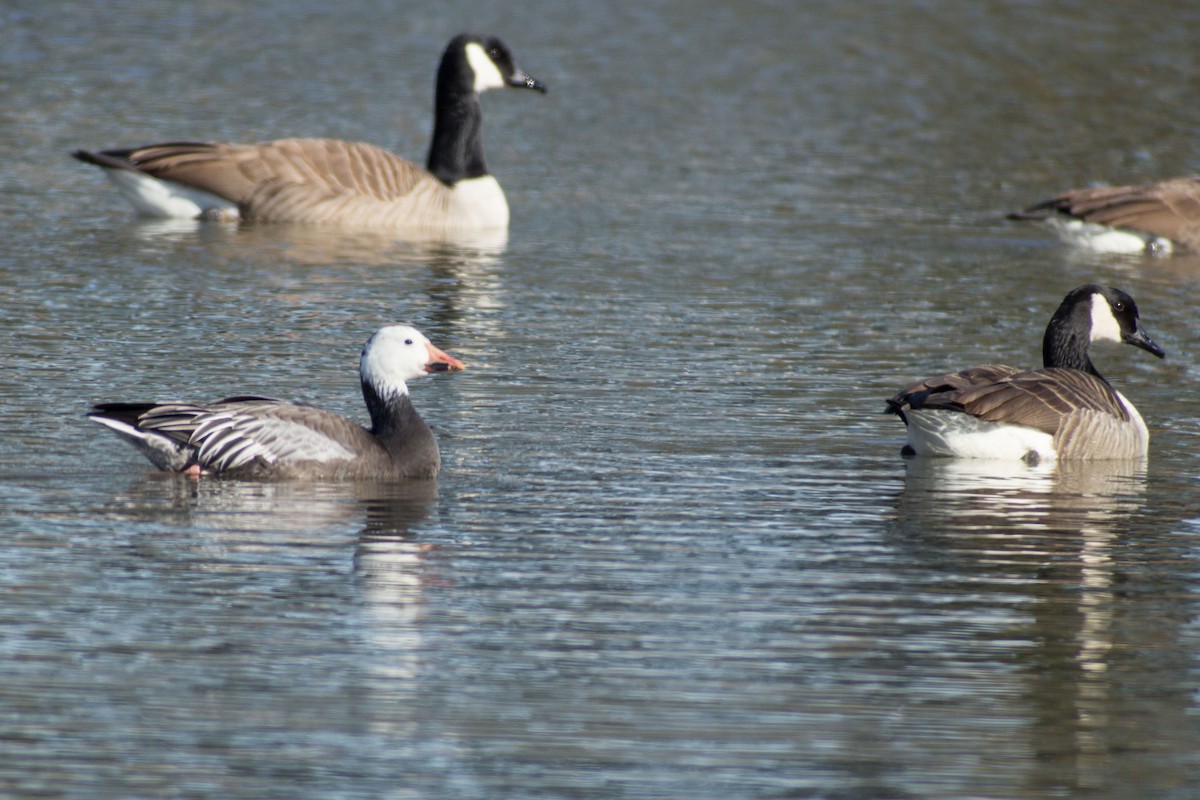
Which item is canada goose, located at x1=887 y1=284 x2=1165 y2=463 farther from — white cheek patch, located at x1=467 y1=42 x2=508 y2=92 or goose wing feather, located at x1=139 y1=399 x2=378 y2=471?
white cheek patch, located at x1=467 y1=42 x2=508 y2=92

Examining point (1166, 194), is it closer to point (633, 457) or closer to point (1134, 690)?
point (633, 457)

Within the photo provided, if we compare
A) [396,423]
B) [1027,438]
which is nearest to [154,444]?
[396,423]

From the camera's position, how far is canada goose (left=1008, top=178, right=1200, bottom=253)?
20188mm

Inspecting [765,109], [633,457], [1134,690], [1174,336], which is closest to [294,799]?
[1134,690]

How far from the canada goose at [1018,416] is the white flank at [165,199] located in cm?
1083

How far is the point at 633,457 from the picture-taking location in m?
11.5

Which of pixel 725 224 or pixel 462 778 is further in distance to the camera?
pixel 725 224

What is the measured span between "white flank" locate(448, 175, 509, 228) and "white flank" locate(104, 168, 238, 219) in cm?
239

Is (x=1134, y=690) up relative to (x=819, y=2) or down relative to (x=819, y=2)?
down

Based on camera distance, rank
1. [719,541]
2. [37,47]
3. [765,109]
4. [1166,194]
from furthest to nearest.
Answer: [37,47]
[765,109]
[1166,194]
[719,541]

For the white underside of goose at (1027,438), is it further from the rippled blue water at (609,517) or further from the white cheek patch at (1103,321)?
the white cheek patch at (1103,321)

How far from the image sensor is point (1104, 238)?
67.6 ft

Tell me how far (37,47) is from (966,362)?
22289 millimetres

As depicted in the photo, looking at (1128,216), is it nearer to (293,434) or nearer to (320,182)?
(320,182)
